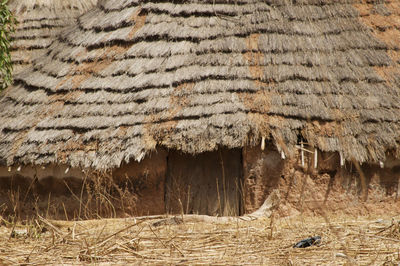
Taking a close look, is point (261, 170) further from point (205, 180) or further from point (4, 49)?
point (4, 49)

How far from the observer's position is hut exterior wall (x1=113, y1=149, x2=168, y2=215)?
8.10 meters

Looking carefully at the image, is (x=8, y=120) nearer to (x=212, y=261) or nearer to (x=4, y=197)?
(x=4, y=197)

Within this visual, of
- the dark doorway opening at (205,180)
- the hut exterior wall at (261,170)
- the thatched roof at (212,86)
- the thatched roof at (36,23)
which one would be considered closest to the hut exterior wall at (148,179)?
the dark doorway opening at (205,180)

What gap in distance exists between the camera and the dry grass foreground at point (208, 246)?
16.2 ft

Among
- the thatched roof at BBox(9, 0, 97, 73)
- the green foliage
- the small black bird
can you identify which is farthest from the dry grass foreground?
the thatched roof at BBox(9, 0, 97, 73)

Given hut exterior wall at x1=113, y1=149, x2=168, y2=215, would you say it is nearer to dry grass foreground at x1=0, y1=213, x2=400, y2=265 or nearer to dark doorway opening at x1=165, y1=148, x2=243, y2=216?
dark doorway opening at x1=165, y1=148, x2=243, y2=216

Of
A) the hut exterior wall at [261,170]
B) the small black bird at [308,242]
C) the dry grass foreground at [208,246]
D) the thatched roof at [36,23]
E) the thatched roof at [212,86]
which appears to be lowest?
the dry grass foreground at [208,246]

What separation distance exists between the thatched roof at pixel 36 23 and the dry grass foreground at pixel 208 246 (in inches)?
211

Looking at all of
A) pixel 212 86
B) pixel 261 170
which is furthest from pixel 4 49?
pixel 261 170

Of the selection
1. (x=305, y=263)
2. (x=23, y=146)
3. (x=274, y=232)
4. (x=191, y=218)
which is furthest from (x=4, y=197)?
(x=305, y=263)

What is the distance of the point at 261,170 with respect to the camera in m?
7.98

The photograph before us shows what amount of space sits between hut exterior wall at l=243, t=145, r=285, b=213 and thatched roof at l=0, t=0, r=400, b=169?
10.3 inches

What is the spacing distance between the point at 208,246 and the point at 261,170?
2699 mm

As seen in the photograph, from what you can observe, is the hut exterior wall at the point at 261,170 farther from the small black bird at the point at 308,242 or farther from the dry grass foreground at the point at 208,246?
the small black bird at the point at 308,242
